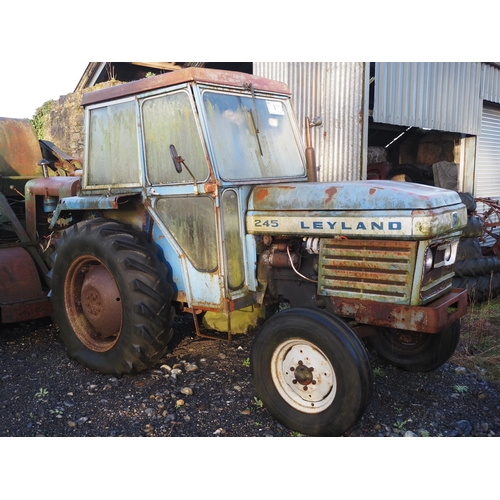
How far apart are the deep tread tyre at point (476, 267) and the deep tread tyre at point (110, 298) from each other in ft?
12.6

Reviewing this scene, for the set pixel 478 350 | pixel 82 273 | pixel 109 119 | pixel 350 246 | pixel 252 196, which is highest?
pixel 109 119

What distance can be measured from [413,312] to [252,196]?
1.37 m

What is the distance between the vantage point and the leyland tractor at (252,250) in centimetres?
301

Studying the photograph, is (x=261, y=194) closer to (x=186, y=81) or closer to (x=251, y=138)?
(x=251, y=138)

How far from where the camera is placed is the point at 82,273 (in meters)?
4.27

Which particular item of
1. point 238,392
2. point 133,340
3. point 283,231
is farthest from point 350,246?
point 133,340

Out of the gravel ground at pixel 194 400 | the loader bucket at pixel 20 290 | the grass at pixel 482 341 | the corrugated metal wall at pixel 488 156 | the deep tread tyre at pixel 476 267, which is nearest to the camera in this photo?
the gravel ground at pixel 194 400

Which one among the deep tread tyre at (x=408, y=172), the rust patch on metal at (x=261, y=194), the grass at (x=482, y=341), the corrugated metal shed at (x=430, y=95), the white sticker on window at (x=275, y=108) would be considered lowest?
the grass at (x=482, y=341)

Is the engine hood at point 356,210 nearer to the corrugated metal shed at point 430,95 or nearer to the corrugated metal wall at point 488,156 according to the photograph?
the corrugated metal shed at point 430,95

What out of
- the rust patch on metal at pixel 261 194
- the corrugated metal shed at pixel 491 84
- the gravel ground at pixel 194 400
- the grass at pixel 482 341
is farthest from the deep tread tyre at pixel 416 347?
the corrugated metal shed at pixel 491 84

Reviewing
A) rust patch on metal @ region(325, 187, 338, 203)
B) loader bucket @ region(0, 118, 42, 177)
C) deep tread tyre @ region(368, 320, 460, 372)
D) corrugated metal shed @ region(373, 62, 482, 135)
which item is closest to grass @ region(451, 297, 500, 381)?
deep tread tyre @ region(368, 320, 460, 372)

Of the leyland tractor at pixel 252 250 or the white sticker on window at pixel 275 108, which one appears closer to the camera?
the leyland tractor at pixel 252 250

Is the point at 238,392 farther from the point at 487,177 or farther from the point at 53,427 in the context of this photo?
the point at 487,177

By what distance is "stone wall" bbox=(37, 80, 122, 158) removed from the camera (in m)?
11.3
